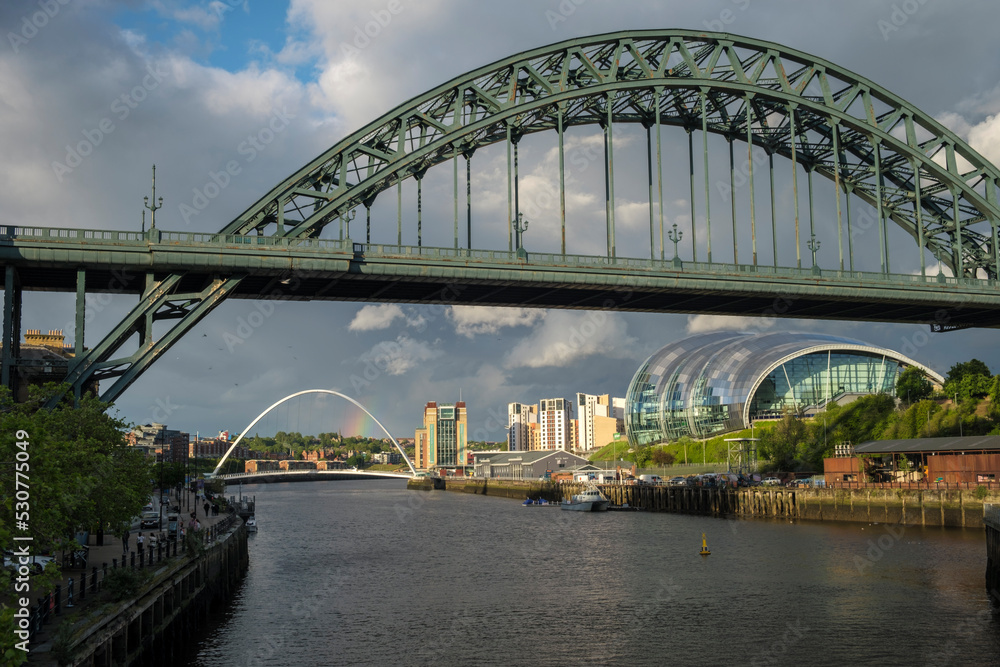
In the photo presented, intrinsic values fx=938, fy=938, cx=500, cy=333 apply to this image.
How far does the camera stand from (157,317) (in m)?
42.5

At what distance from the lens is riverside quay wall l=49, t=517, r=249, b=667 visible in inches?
949

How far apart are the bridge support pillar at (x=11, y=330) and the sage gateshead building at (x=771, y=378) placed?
12796 centimetres

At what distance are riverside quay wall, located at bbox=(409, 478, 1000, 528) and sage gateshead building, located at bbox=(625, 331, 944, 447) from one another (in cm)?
3697

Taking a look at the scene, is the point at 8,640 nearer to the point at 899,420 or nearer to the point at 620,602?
the point at 620,602

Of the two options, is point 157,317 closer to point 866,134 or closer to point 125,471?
point 125,471

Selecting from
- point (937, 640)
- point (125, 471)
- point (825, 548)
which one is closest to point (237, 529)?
point (125, 471)

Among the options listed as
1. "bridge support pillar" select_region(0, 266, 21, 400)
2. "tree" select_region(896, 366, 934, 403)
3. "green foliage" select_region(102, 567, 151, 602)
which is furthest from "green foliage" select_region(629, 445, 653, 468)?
"green foliage" select_region(102, 567, 151, 602)

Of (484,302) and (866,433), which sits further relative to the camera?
(866,433)

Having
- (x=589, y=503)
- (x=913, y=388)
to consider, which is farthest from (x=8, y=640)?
(x=913, y=388)

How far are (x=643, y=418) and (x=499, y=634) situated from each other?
152076 mm

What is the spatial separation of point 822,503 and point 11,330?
7070cm

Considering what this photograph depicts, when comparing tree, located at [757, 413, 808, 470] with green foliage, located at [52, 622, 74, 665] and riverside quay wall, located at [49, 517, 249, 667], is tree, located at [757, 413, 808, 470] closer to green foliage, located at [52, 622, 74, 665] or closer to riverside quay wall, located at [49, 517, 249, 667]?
riverside quay wall, located at [49, 517, 249, 667]

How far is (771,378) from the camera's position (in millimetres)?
154250

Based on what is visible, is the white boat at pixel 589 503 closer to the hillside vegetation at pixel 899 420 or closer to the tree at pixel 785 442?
the tree at pixel 785 442
